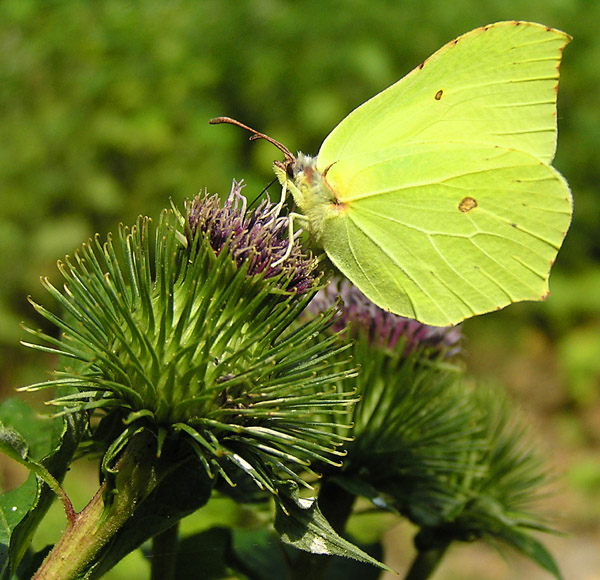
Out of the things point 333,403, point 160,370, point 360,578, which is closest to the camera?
point 160,370

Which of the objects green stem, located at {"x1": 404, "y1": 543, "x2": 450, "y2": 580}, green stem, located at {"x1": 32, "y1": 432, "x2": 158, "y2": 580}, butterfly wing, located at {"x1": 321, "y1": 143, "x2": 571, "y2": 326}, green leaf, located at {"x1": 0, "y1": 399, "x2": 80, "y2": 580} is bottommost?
green stem, located at {"x1": 404, "y1": 543, "x2": 450, "y2": 580}

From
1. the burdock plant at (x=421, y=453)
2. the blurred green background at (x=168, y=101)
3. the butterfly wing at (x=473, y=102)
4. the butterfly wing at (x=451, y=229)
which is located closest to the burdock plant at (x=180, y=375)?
the burdock plant at (x=421, y=453)

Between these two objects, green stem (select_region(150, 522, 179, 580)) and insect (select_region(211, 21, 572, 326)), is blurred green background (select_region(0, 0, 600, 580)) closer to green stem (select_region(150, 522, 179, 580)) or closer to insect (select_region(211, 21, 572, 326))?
insect (select_region(211, 21, 572, 326))

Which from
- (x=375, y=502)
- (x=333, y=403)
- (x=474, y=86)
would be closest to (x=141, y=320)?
(x=333, y=403)

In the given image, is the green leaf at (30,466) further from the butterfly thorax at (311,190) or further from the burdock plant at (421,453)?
the butterfly thorax at (311,190)

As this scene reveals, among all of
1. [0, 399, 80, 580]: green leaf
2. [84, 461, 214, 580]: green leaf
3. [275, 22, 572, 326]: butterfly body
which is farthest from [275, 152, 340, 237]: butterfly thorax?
[0, 399, 80, 580]: green leaf

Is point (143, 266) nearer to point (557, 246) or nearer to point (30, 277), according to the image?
point (557, 246)
